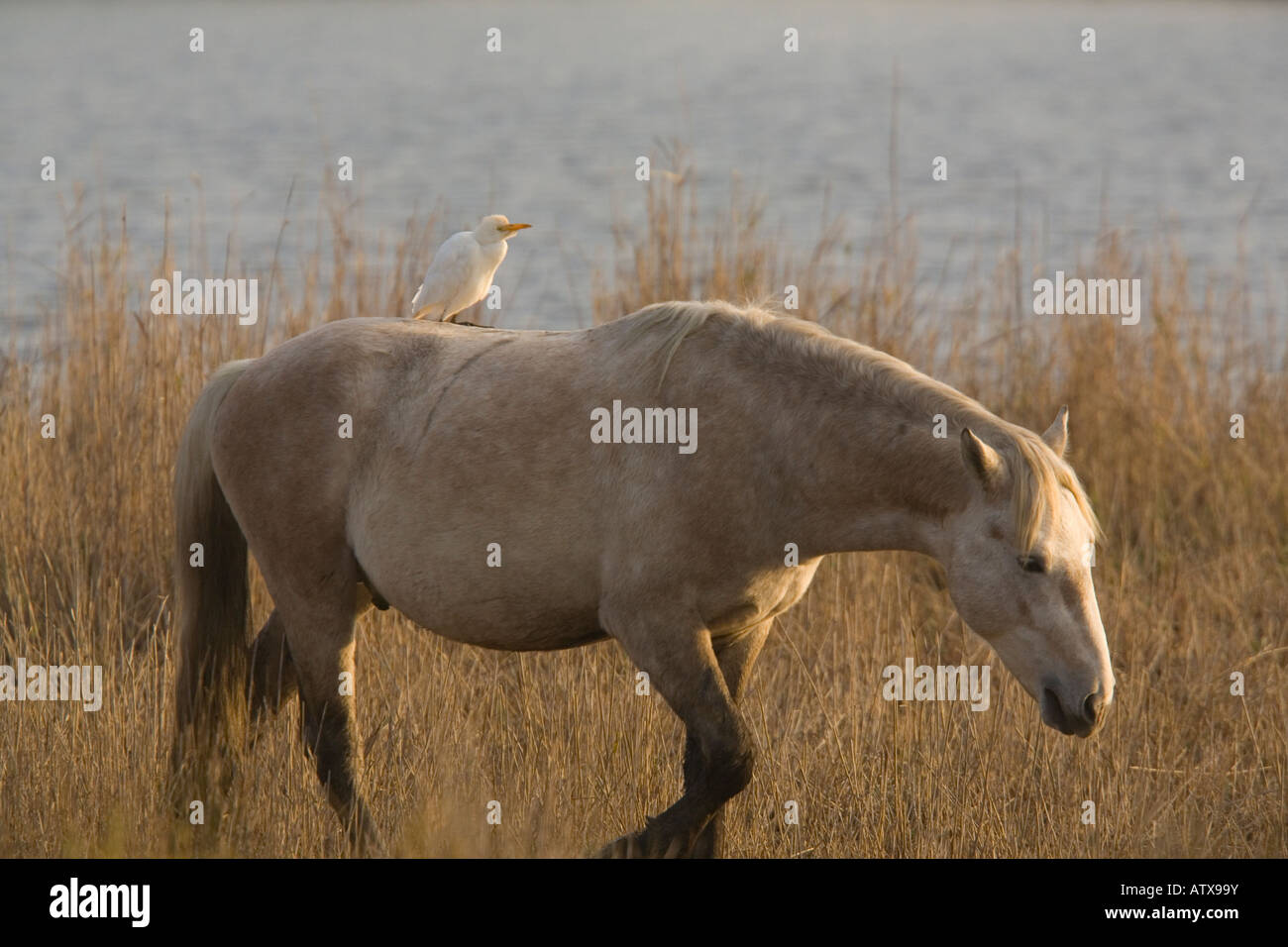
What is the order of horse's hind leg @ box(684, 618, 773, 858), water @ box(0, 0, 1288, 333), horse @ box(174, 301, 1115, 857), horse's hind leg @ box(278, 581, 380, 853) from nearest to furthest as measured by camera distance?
horse @ box(174, 301, 1115, 857)
horse's hind leg @ box(684, 618, 773, 858)
horse's hind leg @ box(278, 581, 380, 853)
water @ box(0, 0, 1288, 333)

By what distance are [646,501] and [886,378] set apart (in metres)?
0.69

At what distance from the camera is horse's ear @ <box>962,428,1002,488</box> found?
3547 millimetres

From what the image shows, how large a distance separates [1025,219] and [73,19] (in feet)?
195

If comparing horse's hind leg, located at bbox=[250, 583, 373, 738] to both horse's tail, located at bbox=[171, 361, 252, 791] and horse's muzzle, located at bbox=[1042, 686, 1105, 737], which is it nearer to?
horse's tail, located at bbox=[171, 361, 252, 791]

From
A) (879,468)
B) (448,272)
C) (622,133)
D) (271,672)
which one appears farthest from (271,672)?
(622,133)

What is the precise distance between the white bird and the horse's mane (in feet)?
3.01

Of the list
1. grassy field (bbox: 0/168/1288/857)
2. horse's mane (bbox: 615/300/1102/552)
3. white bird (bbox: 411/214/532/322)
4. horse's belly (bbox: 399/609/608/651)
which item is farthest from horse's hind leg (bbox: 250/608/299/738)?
horse's mane (bbox: 615/300/1102/552)

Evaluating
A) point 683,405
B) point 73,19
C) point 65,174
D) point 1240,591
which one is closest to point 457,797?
point 683,405

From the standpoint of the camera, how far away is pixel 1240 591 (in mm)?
6641

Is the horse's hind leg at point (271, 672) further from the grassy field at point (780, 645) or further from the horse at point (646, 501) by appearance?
the horse at point (646, 501)

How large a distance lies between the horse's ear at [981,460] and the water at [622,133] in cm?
471

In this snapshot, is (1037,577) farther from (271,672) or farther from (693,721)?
(271,672)

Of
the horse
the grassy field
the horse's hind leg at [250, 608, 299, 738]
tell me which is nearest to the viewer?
the horse

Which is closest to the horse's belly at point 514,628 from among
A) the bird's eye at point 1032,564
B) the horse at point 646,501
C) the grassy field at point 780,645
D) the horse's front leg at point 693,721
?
the horse at point 646,501
